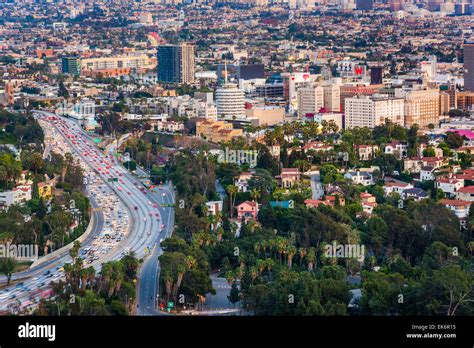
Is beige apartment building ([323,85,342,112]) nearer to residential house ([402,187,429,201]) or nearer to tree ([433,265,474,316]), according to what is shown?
residential house ([402,187,429,201])

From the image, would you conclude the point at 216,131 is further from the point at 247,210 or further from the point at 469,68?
the point at 469,68

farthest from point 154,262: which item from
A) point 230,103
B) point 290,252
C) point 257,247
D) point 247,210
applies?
point 230,103

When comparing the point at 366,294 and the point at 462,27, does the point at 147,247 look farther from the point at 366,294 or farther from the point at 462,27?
the point at 462,27

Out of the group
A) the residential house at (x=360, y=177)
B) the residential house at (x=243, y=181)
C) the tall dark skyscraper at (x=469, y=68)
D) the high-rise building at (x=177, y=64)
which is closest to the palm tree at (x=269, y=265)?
the residential house at (x=243, y=181)

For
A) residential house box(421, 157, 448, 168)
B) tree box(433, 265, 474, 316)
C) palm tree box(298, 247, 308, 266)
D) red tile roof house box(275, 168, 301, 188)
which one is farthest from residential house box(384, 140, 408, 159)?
tree box(433, 265, 474, 316)

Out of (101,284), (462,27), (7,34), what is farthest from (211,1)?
(101,284)
